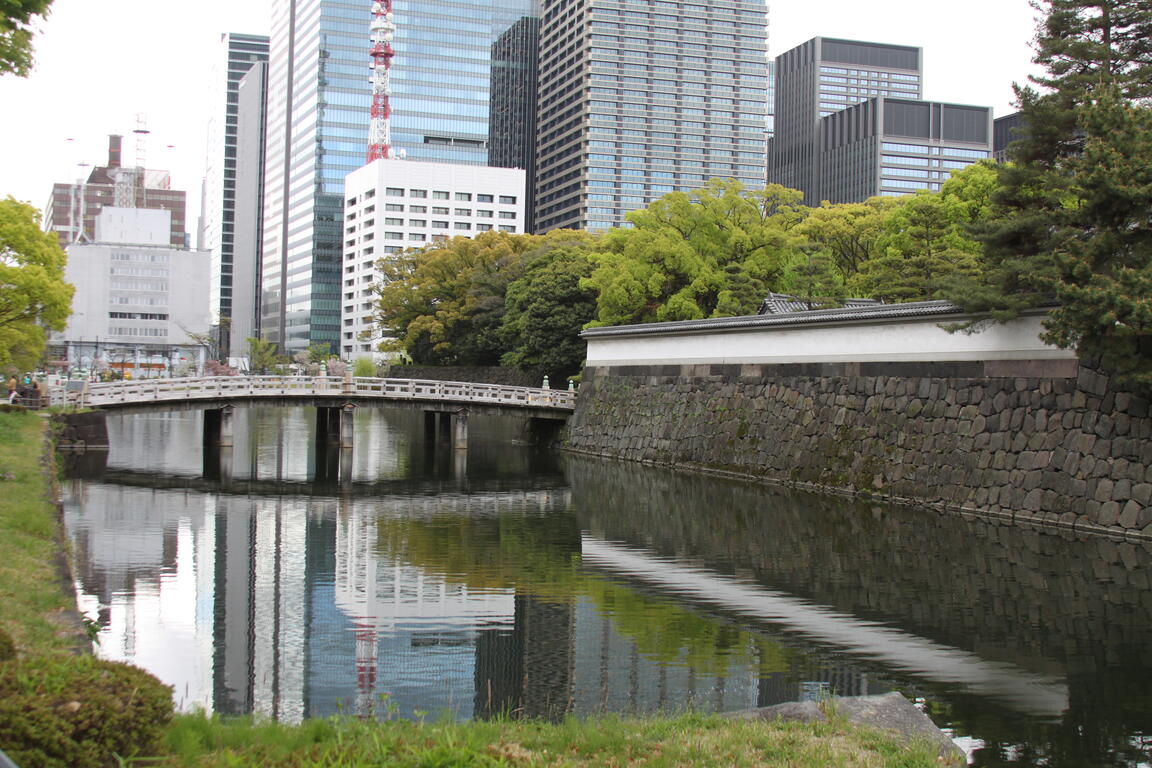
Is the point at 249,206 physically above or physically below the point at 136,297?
above

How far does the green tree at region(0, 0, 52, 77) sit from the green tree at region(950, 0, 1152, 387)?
15793 mm

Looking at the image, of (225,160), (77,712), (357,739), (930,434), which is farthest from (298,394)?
(225,160)

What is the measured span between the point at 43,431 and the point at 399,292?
3930cm

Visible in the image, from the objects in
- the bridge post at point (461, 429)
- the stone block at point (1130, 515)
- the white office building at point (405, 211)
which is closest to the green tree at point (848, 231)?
the bridge post at point (461, 429)

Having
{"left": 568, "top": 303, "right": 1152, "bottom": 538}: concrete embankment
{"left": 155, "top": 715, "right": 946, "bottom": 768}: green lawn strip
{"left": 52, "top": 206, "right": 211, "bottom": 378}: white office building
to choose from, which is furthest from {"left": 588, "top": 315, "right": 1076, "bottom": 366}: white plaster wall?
{"left": 52, "top": 206, "right": 211, "bottom": 378}: white office building

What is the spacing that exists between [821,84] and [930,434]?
13278cm

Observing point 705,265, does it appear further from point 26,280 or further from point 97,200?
point 97,200

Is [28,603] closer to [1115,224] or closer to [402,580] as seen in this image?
[402,580]

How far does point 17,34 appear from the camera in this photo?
43.1 ft

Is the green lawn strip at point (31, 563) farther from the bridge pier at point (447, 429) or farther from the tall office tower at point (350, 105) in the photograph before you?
the tall office tower at point (350, 105)

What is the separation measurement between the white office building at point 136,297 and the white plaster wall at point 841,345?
72.3m

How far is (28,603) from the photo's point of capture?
9.41 m

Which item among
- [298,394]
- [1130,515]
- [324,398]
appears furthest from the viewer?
[324,398]

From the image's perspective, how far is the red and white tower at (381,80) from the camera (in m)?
101
